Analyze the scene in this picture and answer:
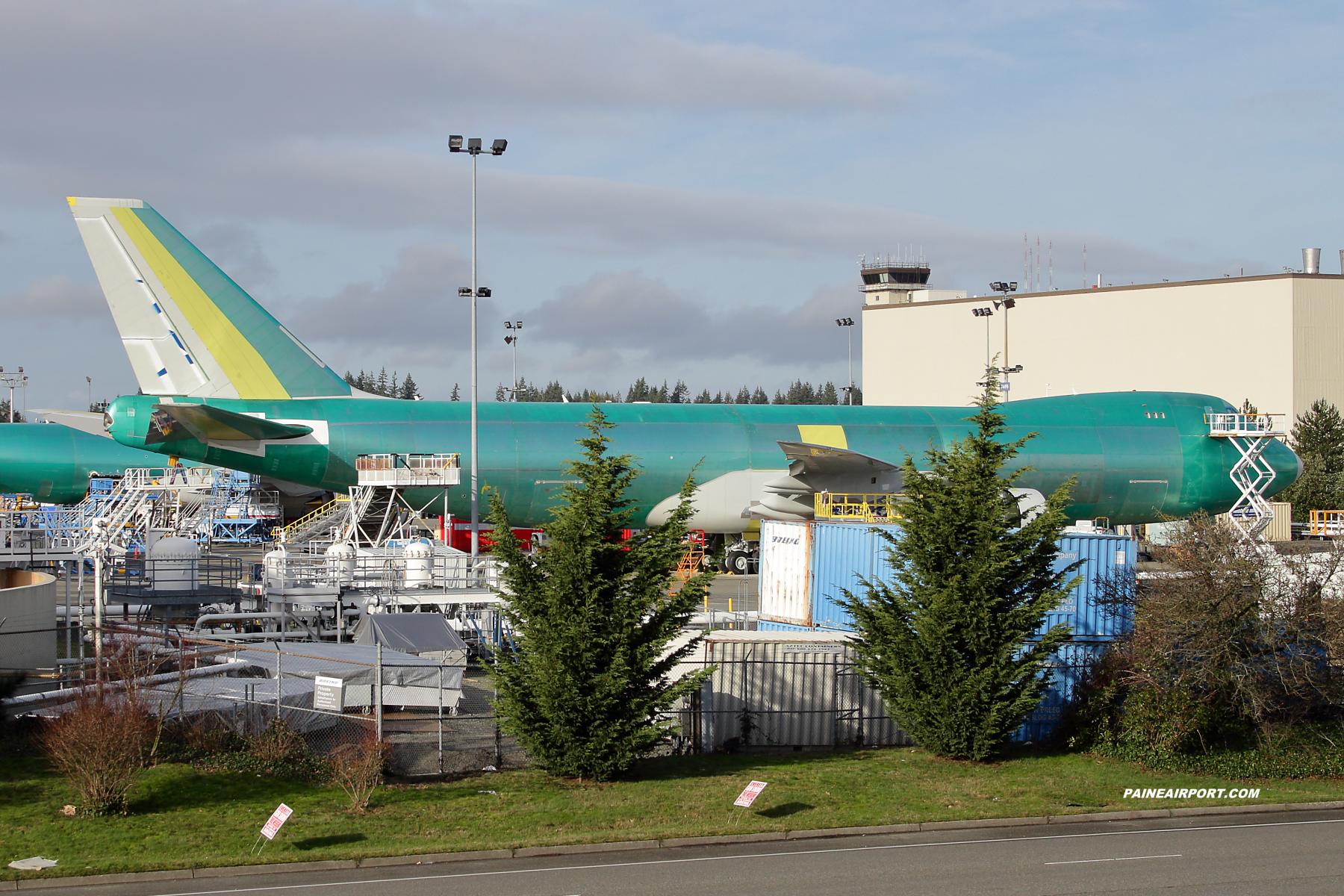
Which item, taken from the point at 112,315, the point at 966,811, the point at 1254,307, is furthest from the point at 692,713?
the point at 1254,307

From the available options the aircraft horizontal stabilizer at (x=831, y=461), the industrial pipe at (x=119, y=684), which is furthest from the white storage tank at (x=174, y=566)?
the aircraft horizontal stabilizer at (x=831, y=461)

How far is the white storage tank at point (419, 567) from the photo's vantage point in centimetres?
3191

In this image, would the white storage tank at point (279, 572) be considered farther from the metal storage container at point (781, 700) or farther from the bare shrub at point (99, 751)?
the bare shrub at point (99, 751)

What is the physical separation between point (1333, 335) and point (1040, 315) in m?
22.6

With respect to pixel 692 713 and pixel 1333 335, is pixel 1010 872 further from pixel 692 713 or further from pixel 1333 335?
pixel 1333 335

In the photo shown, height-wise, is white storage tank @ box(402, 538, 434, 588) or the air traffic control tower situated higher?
the air traffic control tower

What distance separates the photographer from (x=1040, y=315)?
10394cm

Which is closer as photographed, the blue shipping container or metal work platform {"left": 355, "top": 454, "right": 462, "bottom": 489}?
the blue shipping container

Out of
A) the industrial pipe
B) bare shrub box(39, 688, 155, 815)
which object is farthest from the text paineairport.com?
the industrial pipe

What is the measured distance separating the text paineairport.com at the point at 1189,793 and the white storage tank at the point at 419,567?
61.2 feet

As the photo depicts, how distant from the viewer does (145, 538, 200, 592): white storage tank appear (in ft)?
96.3

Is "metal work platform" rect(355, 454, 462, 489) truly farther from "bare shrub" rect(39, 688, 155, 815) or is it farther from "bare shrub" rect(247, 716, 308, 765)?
"bare shrub" rect(39, 688, 155, 815)

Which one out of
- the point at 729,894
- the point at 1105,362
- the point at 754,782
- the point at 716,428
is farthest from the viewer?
the point at 1105,362

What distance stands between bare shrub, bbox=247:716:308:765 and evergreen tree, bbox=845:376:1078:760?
9.95 meters
